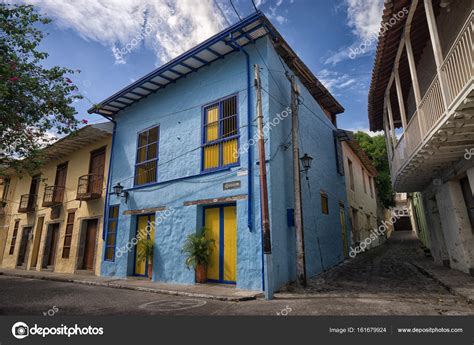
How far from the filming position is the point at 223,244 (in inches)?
321

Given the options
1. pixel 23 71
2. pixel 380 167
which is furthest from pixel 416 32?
pixel 380 167

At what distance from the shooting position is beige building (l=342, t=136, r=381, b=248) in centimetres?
1550

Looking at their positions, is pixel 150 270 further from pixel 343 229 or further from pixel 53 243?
pixel 343 229

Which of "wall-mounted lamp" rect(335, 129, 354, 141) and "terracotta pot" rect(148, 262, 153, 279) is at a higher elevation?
"wall-mounted lamp" rect(335, 129, 354, 141)

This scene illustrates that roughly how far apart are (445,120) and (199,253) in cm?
654

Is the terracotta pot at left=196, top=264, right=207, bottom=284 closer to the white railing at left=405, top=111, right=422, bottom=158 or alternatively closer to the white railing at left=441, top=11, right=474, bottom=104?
the white railing at left=405, top=111, right=422, bottom=158

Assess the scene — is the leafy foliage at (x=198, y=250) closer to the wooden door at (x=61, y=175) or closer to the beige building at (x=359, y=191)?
the beige building at (x=359, y=191)

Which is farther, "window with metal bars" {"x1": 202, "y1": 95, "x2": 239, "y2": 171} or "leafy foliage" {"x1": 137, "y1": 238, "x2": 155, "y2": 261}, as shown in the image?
"leafy foliage" {"x1": 137, "y1": 238, "x2": 155, "y2": 261}

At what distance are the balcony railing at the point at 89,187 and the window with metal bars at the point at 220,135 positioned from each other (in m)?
6.30

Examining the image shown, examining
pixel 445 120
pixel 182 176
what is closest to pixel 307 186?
pixel 182 176

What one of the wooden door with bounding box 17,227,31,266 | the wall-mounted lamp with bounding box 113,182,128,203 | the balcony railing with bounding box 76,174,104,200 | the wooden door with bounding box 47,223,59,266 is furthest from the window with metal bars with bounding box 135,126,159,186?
the wooden door with bounding box 17,227,31,266

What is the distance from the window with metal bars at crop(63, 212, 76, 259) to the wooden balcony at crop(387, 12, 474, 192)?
14126 millimetres

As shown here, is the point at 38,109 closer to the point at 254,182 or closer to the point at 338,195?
the point at 254,182

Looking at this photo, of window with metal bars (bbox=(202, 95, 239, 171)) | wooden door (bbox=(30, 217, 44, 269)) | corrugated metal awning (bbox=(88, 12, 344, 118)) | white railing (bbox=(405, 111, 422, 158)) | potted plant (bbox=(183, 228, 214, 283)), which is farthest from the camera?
wooden door (bbox=(30, 217, 44, 269))
